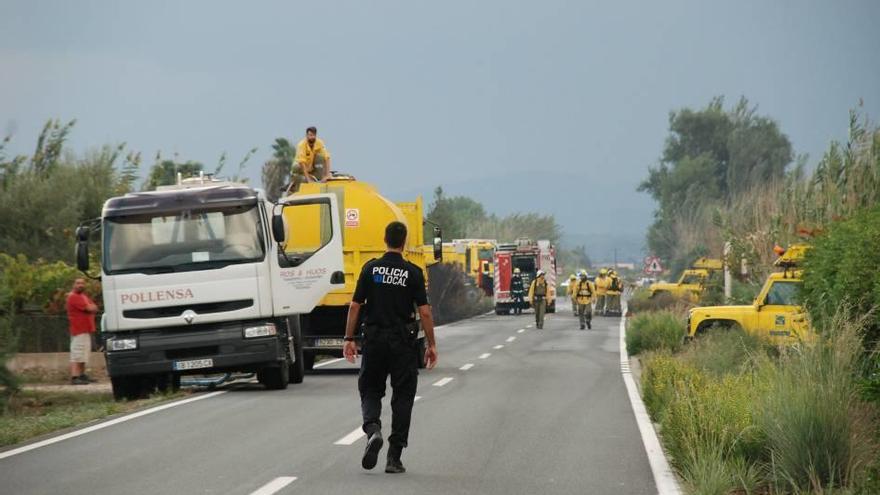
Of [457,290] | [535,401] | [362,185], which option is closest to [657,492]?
[535,401]

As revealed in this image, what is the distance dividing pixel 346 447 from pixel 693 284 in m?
43.2

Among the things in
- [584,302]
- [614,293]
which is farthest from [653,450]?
[614,293]

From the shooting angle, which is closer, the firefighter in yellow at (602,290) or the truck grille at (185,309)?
the truck grille at (185,309)

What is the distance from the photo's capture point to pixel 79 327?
22875 millimetres

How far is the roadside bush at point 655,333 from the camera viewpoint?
93.2ft

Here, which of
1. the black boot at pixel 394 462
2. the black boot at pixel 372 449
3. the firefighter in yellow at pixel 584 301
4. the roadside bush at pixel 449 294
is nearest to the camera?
the black boot at pixel 372 449

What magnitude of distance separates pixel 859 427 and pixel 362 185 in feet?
49.8

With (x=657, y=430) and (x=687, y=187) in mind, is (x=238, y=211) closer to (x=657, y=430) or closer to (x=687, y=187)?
(x=657, y=430)

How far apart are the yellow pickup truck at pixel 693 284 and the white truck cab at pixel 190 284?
2863 centimetres

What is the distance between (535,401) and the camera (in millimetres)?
17641

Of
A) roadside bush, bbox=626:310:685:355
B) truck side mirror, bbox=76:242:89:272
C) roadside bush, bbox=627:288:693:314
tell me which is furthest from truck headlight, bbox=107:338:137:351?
roadside bush, bbox=627:288:693:314

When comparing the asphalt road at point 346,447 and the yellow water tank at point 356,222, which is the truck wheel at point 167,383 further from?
the yellow water tank at point 356,222

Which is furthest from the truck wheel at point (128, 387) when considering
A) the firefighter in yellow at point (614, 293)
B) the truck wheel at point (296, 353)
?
the firefighter in yellow at point (614, 293)

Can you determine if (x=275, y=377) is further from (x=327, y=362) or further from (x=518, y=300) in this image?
(x=518, y=300)
